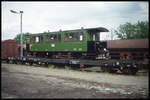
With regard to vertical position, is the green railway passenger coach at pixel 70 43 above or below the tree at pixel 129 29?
below

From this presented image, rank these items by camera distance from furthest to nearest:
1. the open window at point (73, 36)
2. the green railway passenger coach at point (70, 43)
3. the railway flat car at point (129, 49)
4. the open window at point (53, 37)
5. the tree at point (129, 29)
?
the tree at point (129, 29) → the open window at point (53, 37) → the open window at point (73, 36) → the green railway passenger coach at point (70, 43) → the railway flat car at point (129, 49)

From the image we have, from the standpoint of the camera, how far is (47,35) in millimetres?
18094

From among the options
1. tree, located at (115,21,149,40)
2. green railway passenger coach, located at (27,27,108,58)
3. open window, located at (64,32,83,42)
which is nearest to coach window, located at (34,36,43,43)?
green railway passenger coach, located at (27,27,108,58)

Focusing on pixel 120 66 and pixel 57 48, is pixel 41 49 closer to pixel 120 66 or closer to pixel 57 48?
pixel 57 48

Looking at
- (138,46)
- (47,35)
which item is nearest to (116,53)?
(138,46)

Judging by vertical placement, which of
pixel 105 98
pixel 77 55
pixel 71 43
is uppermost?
pixel 71 43

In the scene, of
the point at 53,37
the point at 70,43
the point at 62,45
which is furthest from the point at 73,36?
the point at 53,37

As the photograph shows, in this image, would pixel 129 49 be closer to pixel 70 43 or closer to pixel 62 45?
pixel 70 43

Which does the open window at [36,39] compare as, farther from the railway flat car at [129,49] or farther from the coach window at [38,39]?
the railway flat car at [129,49]

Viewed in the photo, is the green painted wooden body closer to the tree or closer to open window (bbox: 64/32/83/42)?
open window (bbox: 64/32/83/42)

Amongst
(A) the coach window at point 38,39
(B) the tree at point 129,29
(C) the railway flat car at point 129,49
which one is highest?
(B) the tree at point 129,29

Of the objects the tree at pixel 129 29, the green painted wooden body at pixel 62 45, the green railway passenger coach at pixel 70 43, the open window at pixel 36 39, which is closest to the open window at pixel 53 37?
the green railway passenger coach at pixel 70 43

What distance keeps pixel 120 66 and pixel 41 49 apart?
10.1 metres

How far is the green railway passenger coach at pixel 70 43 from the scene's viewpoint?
15344 millimetres
